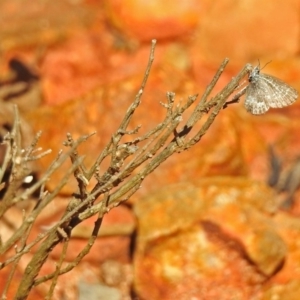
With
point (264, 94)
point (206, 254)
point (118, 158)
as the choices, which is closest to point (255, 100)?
point (264, 94)

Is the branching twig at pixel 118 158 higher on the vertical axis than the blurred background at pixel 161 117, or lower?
lower

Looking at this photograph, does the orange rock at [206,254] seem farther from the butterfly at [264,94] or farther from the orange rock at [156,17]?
the orange rock at [156,17]

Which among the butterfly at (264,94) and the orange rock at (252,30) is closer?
the butterfly at (264,94)

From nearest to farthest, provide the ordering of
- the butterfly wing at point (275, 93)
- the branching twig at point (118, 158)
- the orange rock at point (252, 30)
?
the branching twig at point (118, 158) → the butterfly wing at point (275, 93) → the orange rock at point (252, 30)

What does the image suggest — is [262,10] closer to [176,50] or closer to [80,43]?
[176,50]

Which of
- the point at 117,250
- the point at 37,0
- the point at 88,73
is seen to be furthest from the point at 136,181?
the point at 37,0

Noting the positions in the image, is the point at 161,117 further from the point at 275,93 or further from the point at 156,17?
the point at 275,93

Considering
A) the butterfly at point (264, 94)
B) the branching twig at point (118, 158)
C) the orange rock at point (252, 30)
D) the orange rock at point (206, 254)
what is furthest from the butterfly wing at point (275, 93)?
the orange rock at point (252, 30)

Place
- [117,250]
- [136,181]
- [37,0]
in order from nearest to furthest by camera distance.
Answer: [136,181] → [117,250] → [37,0]

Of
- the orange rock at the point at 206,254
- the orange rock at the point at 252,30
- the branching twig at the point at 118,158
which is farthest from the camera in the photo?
the orange rock at the point at 252,30
